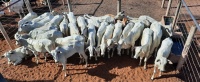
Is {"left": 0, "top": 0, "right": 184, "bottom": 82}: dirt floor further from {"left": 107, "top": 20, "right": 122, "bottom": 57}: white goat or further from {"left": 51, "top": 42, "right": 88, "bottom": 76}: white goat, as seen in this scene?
{"left": 107, "top": 20, "right": 122, "bottom": 57}: white goat

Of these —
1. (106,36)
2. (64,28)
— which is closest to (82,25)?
A: (64,28)

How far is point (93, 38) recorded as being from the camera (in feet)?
23.9

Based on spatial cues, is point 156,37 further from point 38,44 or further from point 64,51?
point 38,44

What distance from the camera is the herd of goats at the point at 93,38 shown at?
22.3ft

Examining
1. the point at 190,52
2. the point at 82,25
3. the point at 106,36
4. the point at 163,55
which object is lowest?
the point at 190,52

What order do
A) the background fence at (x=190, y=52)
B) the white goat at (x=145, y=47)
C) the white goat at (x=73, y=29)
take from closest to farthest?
the background fence at (x=190, y=52), the white goat at (x=145, y=47), the white goat at (x=73, y=29)

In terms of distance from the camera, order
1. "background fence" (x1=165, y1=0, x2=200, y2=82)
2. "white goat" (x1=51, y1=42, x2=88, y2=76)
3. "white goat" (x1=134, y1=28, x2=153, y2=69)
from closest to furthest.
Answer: "background fence" (x1=165, y1=0, x2=200, y2=82) < "white goat" (x1=51, y1=42, x2=88, y2=76) < "white goat" (x1=134, y1=28, x2=153, y2=69)

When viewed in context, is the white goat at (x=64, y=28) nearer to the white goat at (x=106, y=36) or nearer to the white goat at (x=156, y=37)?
the white goat at (x=106, y=36)

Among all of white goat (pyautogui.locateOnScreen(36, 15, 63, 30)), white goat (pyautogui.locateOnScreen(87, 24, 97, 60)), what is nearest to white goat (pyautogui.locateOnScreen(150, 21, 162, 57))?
white goat (pyautogui.locateOnScreen(87, 24, 97, 60))

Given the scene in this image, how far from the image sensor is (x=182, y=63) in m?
6.70

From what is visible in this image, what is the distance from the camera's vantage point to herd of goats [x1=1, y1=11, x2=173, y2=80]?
6.80 metres

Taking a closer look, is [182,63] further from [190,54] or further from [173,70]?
A: [190,54]

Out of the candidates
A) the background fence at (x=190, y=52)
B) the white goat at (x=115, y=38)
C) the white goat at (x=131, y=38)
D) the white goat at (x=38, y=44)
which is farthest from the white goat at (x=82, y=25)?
the background fence at (x=190, y=52)

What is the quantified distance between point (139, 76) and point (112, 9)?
4.99 meters
